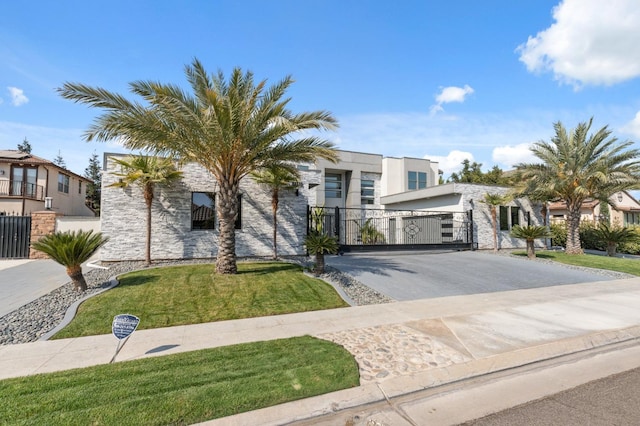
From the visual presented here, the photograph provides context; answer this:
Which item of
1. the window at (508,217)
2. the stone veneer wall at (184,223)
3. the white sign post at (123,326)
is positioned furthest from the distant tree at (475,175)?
the white sign post at (123,326)

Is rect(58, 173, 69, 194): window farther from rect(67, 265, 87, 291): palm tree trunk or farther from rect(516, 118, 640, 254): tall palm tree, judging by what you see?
rect(516, 118, 640, 254): tall palm tree

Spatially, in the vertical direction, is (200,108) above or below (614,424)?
above

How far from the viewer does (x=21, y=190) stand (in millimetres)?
21781

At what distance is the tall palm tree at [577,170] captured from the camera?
1633 cm

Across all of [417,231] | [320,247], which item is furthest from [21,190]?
[417,231]

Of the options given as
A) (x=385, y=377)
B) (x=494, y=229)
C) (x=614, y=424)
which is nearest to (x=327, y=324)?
(x=385, y=377)

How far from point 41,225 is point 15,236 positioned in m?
1.31

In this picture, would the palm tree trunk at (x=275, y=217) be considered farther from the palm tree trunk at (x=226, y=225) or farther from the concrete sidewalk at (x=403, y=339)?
the concrete sidewalk at (x=403, y=339)

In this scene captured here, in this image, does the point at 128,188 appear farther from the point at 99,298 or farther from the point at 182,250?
the point at 99,298

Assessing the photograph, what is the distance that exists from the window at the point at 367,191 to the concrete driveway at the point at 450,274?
13.2 meters

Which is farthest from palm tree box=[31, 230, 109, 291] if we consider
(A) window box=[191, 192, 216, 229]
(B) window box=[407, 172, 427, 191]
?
(B) window box=[407, 172, 427, 191]

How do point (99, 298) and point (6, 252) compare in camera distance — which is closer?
point (99, 298)

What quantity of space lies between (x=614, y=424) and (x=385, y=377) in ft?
7.65

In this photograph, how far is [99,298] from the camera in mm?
7512
